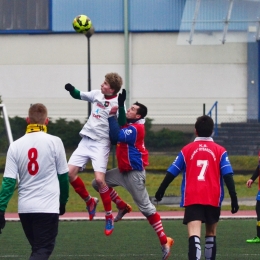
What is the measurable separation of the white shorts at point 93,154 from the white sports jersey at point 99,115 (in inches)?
3.5

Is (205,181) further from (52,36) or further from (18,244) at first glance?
(52,36)

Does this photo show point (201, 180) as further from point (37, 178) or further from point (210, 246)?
point (37, 178)

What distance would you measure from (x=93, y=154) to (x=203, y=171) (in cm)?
228

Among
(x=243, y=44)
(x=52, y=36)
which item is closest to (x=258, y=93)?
(x=243, y=44)

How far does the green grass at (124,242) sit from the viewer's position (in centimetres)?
1016

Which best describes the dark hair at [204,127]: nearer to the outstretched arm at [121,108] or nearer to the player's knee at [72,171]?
the outstretched arm at [121,108]

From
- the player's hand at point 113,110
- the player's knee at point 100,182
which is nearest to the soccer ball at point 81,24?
the player's hand at point 113,110

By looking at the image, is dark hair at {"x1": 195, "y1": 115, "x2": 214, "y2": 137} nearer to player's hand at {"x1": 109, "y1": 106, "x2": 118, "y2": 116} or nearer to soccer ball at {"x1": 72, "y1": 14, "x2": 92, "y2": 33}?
player's hand at {"x1": 109, "y1": 106, "x2": 118, "y2": 116}

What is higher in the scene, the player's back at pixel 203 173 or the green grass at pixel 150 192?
the player's back at pixel 203 173

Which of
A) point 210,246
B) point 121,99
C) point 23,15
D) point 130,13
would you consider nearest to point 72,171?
point 121,99

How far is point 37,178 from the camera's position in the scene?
7359 millimetres

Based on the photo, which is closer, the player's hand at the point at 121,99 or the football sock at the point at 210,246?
the football sock at the point at 210,246

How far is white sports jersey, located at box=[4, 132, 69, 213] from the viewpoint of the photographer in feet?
24.0

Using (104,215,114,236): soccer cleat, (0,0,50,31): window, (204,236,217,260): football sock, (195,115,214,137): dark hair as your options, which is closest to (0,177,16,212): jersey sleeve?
(195,115,214,137): dark hair
